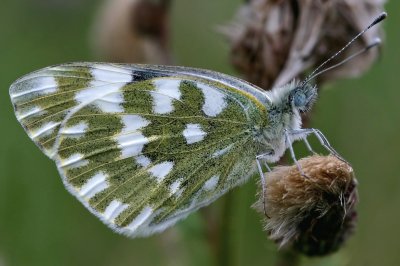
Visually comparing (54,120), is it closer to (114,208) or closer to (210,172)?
(114,208)

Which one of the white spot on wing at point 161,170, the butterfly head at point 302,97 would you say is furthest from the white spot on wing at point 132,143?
the butterfly head at point 302,97

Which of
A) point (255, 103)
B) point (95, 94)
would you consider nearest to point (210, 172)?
point (255, 103)

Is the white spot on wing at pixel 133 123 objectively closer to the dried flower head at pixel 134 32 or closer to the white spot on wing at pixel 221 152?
the white spot on wing at pixel 221 152

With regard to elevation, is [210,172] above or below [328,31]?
below

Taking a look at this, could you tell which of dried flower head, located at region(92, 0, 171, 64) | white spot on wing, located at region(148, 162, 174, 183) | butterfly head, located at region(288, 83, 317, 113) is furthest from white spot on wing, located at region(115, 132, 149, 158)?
dried flower head, located at region(92, 0, 171, 64)

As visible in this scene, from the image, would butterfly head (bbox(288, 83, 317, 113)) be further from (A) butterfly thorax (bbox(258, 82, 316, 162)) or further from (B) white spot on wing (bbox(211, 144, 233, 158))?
(B) white spot on wing (bbox(211, 144, 233, 158))

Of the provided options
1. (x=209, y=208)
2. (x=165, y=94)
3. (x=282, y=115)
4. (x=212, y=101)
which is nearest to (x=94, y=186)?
(x=165, y=94)

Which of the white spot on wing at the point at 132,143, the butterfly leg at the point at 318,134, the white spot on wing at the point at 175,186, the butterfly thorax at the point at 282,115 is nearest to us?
the butterfly leg at the point at 318,134
